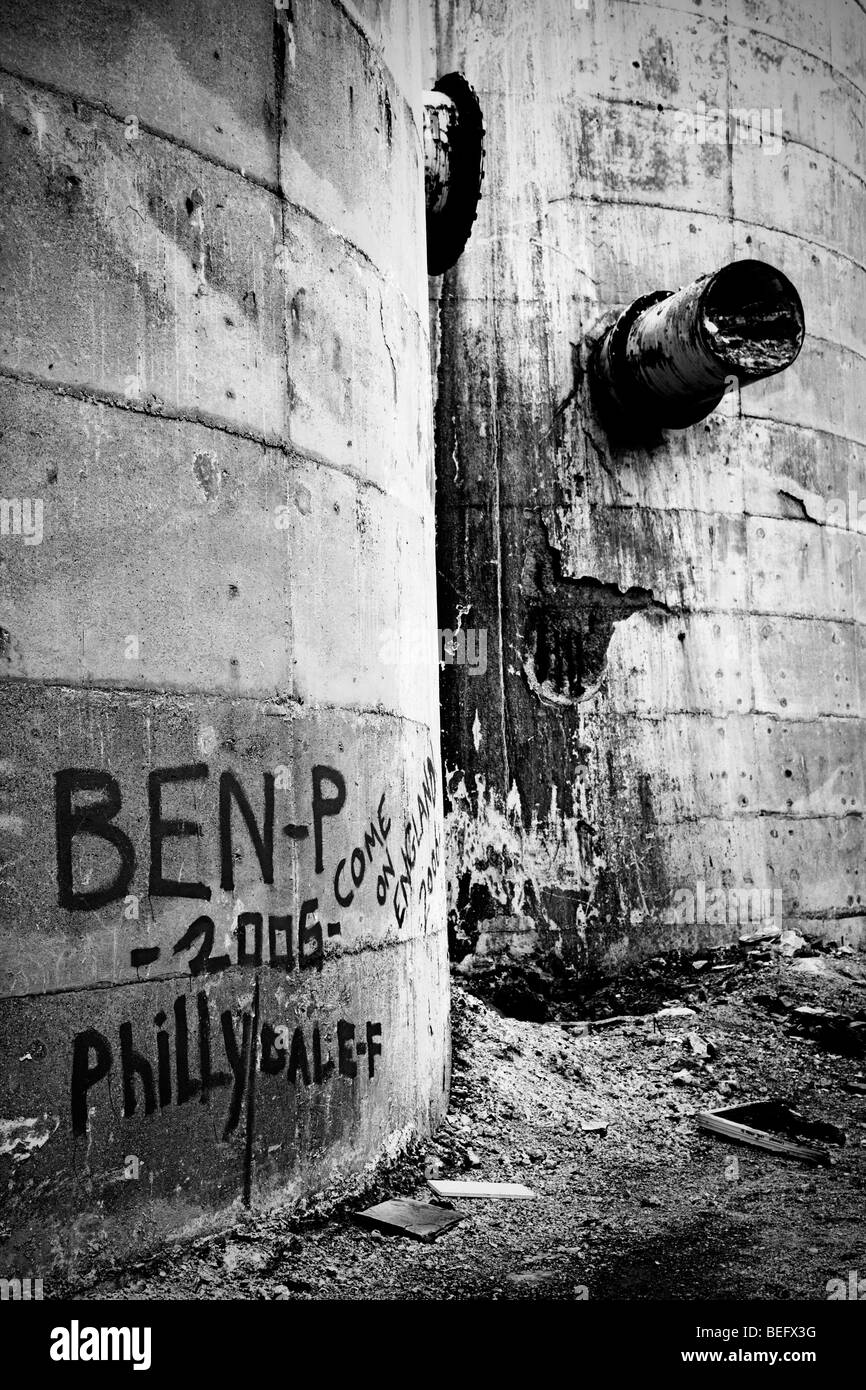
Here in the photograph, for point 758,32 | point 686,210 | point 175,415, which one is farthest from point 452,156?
point 175,415

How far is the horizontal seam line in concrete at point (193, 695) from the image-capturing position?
9.93 feet

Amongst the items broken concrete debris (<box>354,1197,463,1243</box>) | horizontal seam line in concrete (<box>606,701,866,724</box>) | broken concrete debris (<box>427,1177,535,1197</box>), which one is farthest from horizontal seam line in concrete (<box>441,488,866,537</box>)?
broken concrete debris (<box>354,1197,463,1243</box>)

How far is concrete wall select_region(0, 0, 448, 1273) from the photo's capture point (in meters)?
3.03

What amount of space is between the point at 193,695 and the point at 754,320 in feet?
15.1

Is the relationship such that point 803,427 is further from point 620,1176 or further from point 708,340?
point 620,1176

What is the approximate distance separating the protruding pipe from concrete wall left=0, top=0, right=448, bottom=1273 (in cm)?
261

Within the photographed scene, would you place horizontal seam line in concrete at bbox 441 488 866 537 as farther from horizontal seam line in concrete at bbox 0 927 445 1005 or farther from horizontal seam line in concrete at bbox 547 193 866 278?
horizontal seam line in concrete at bbox 0 927 445 1005

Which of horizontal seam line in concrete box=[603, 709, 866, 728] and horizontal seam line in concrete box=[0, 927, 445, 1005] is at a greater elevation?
horizontal seam line in concrete box=[603, 709, 866, 728]

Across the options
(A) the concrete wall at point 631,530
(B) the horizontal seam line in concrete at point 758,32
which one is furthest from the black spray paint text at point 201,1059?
(B) the horizontal seam line in concrete at point 758,32

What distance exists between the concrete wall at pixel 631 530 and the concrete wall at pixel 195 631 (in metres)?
2.55

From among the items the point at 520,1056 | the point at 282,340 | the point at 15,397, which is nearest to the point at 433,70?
the point at 282,340

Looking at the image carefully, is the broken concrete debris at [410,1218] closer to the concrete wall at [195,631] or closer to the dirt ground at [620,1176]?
the dirt ground at [620,1176]
